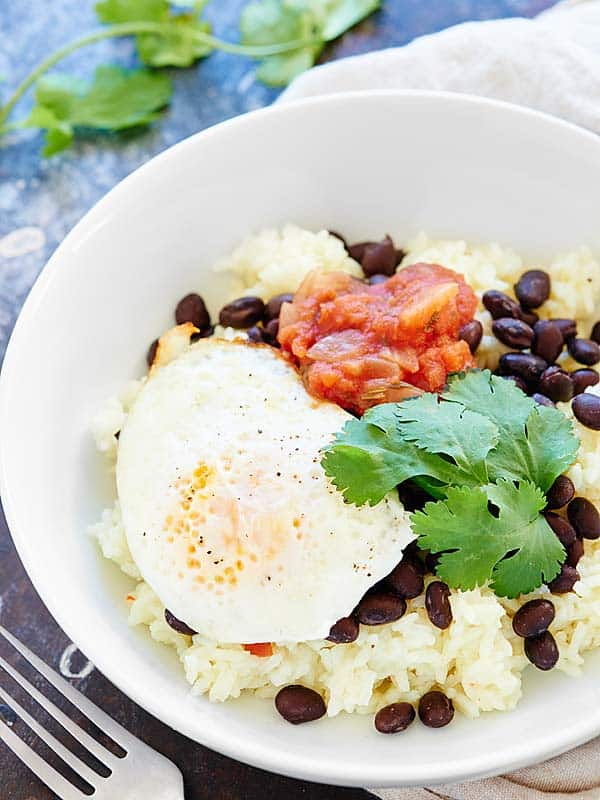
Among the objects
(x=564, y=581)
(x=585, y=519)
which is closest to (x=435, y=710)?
(x=564, y=581)

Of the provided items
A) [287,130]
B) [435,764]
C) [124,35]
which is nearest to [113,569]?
[435,764]

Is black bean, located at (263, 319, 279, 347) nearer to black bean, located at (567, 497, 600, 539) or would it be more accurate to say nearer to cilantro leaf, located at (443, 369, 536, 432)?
cilantro leaf, located at (443, 369, 536, 432)

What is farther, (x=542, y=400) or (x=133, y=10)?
(x=133, y=10)

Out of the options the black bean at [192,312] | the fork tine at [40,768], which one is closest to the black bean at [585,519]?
the black bean at [192,312]

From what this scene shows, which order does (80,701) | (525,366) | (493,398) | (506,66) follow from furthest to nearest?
(506,66), (525,366), (80,701), (493,398)

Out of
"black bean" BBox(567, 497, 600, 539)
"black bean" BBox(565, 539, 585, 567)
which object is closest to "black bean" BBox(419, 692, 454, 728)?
"black bean" BBox(565, 539, 585, 567)

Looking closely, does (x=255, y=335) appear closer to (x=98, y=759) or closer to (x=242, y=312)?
(x=242, y=312)

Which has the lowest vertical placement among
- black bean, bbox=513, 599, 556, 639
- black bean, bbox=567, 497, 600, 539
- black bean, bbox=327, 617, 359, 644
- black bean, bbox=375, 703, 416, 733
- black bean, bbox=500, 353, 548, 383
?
black bean, bbox=375, 703, 416, 733

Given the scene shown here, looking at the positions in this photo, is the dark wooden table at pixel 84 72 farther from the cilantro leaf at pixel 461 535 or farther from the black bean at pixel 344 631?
the cilantro leaf at pixel 461 535
